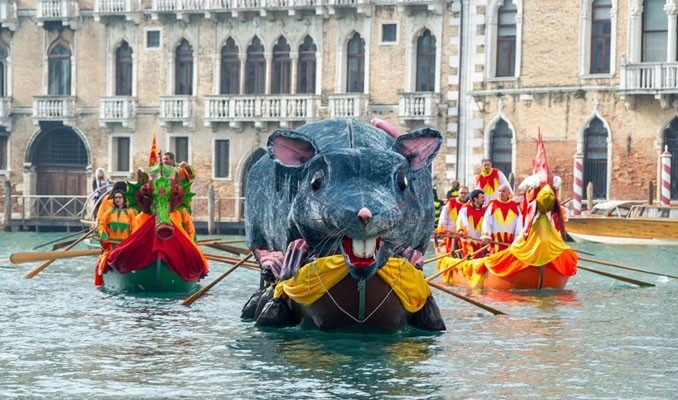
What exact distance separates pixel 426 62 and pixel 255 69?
4.67m

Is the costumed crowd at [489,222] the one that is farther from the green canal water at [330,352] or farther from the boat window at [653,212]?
the boat window at [653,212]

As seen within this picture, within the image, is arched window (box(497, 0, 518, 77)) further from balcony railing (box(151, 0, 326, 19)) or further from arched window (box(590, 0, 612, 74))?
balcony railing (box(151, 0, 326, 19))

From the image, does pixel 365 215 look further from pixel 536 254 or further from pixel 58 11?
pixel 58 11

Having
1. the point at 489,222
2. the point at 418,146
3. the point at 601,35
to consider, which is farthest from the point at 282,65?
the point at 418,146

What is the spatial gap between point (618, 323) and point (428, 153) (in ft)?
12.0

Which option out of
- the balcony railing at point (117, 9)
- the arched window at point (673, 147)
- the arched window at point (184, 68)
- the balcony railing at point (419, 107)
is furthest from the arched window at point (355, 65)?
the arched window at point (673, 147)

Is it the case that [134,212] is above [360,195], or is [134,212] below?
below

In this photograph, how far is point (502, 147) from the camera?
37.4m

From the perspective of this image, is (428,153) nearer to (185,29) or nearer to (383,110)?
(383,110)

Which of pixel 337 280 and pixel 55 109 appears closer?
pixel 337 280

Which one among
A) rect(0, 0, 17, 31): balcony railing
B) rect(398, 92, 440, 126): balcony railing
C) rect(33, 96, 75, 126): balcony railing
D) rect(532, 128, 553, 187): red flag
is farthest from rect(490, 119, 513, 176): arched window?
rect(532, 128, 553, 187): red flag

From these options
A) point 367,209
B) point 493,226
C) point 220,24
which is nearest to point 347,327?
point 367,209

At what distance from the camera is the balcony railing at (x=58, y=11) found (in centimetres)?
4141

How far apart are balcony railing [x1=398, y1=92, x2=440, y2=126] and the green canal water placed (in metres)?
18.4
